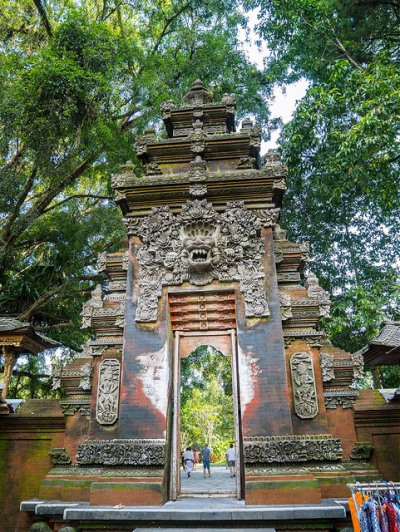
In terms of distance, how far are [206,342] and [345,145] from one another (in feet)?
21.2

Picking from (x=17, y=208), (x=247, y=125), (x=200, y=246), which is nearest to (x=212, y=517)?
(x=200, y=246)

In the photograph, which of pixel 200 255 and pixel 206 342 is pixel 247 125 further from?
pixel 206 342

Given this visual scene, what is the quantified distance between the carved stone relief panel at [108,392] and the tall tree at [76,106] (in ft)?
25.6

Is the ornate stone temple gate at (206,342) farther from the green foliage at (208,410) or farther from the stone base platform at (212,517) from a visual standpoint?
the green foliage at (208,410)

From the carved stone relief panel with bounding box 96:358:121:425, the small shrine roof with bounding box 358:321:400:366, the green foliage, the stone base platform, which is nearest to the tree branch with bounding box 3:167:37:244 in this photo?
the carved stone relief panel with bounding box 96:358:121:425

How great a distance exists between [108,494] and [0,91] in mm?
11449

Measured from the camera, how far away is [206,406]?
27312 mm

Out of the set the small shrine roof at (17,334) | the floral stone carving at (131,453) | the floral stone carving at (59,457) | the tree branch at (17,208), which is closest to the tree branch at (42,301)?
the tree branch at (17,208)

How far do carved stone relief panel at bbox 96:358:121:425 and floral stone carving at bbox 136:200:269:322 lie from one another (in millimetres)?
991

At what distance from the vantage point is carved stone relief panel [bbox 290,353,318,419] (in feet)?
22.8

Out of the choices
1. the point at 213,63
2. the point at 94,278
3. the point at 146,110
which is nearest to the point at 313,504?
the point at 94,278

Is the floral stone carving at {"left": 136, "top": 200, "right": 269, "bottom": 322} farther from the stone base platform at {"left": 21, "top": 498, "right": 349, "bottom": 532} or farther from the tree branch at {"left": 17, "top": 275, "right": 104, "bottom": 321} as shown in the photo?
the tree branch at {"left": 17, "top": 275, "right": 104, "bottom": 321}

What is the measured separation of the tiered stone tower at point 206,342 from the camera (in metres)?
6.53

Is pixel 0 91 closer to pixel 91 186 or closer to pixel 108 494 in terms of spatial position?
pixel 91 186
